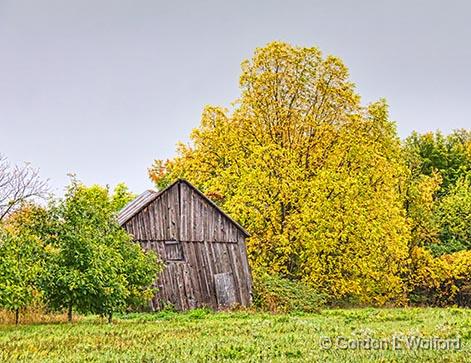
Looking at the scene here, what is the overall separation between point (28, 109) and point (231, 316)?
714 inches

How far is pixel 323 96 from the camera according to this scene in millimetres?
33750

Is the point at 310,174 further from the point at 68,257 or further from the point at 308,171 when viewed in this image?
the point at 68,257

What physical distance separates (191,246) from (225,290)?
8.58 feet

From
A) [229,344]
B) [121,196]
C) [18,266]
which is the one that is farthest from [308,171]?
[121,196]

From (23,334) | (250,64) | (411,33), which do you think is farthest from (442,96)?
(23,334)

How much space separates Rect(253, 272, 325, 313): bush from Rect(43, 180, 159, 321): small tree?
9.26m

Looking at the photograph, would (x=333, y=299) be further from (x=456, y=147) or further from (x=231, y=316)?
(x=456, y=147)

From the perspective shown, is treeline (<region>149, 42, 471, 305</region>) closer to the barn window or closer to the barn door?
the barn door

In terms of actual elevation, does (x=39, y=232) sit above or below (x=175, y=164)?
below

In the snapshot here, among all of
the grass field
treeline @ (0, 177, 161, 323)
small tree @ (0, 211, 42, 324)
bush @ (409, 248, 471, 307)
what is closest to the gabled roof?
treeline @ (0, 177, 161, 323)

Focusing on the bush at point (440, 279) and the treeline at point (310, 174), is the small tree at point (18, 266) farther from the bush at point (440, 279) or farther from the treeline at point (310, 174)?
the bush at point (440, 279)

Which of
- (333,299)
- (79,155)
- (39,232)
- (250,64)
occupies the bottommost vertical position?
(333,299)

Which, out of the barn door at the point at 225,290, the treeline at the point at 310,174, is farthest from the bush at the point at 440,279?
the barn door at the point at 225,290

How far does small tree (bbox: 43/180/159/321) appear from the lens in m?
18.7
